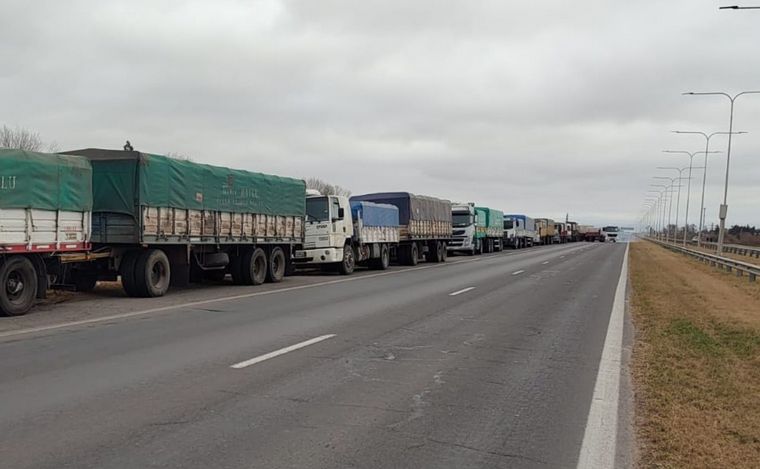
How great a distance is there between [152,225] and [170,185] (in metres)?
1.21

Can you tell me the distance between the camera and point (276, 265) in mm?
22344

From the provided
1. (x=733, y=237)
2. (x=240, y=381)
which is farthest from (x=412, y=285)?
(x=733, y=237)

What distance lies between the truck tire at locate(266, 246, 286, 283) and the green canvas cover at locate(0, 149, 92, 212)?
7.55 metres

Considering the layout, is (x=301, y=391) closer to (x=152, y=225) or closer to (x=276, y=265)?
(x=152, y=225)

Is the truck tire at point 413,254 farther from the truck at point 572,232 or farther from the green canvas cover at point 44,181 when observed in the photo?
the truck at point 572,232

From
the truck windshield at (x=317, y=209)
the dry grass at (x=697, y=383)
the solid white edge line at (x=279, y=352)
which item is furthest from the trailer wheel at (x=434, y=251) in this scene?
the solid white edge line at (x=279, y=352)

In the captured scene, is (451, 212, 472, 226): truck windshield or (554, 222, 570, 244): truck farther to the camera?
(554, 222, 570, 244): truck

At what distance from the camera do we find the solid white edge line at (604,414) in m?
5.33

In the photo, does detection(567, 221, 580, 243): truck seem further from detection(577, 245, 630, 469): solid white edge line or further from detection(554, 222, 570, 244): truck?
detection(577, 245, 630, 469): solid white edge line

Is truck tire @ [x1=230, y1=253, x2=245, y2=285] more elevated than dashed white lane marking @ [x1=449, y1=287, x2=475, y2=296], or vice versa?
truck tire @ [x1=230, y1=253, x2=245, y2=285]

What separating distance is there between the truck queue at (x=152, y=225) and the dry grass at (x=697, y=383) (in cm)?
1075

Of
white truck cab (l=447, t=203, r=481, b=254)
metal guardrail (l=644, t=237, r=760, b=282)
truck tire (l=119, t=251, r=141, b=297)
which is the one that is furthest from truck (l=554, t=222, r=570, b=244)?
truck tire (l=119, t=251, r=141, b=297)

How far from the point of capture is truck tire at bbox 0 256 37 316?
41.8ft

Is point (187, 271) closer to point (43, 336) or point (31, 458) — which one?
point (43, 336)
